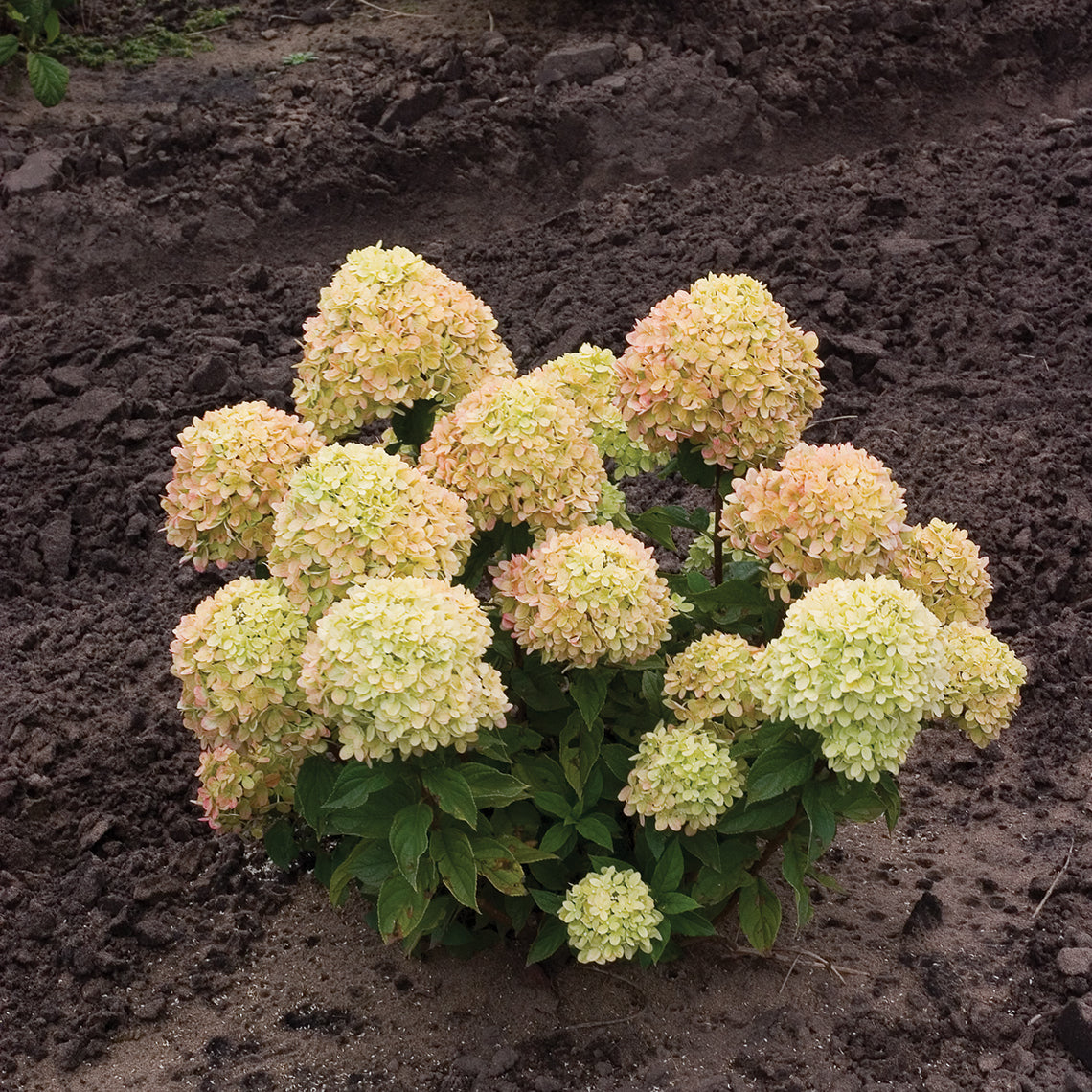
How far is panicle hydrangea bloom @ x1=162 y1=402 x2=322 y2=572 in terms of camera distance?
2943 mm

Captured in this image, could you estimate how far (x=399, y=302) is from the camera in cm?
309

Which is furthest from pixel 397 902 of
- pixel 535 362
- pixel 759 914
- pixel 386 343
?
pixel 535 362

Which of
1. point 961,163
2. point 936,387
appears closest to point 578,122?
point 961,163

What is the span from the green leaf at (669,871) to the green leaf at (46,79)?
644 centimetres

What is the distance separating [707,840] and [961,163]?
5579mm

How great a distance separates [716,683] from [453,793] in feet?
2.05

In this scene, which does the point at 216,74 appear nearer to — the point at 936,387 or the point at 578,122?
the point at 578,122

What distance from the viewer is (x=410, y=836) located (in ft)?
9.17

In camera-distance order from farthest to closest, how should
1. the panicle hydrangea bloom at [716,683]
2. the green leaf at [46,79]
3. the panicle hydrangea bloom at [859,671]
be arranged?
1. the green leaf at [46,79]
2. the panicle hydrangea bloom at [716,683]
3. the panicle hydrangea bloom at [859,671]

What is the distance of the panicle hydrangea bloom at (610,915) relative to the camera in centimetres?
306

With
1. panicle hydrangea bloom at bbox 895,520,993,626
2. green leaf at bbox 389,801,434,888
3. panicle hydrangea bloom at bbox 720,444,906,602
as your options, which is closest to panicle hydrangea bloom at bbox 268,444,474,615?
green leaf at bbox 389,801,434,888

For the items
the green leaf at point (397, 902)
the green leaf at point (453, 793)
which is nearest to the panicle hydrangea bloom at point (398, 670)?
the green leaf at point (453, 793)

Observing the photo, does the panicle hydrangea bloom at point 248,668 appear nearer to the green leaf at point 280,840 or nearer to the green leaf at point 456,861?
the green leaf at point 456,861

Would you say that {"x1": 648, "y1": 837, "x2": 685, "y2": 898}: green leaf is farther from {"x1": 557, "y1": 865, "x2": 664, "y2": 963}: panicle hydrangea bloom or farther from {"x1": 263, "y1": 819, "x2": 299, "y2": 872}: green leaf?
{"x1": 263, "y1": 819, "x2": 299, "y2": 872}: green leaf
